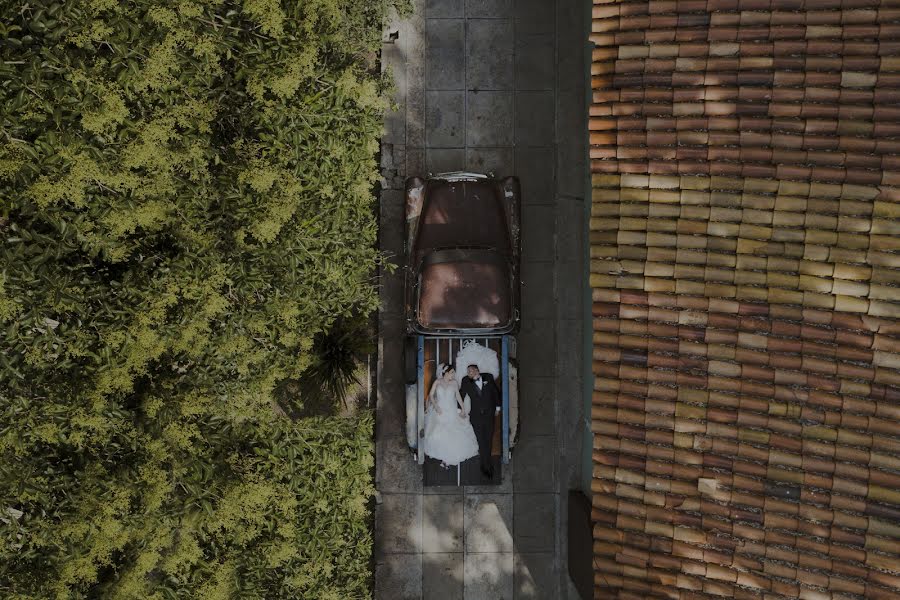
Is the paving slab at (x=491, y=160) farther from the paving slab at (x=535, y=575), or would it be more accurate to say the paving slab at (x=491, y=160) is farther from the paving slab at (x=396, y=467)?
the paving slab at (x=535, y=575)

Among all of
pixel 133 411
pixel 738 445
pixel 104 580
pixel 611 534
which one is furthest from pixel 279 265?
pixel 738 445

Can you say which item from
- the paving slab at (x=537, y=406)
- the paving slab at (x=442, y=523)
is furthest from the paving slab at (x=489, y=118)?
the paving slab at (x=442, y=523)

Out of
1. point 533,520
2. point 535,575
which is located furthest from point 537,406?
point 535,575

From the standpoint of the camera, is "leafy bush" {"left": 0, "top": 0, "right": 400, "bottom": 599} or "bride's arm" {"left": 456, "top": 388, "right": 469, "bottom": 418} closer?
"leafy bush" {"left": 0, "top": 0, "right": 400, "bottom": 599}

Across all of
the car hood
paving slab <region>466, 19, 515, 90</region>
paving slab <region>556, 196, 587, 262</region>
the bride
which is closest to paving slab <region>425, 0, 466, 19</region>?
paving slab <region>466, 19, 515, 90</region>

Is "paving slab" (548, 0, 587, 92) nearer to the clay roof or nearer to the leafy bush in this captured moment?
the clay roof

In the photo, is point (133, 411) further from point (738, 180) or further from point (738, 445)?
point (738, 180)
